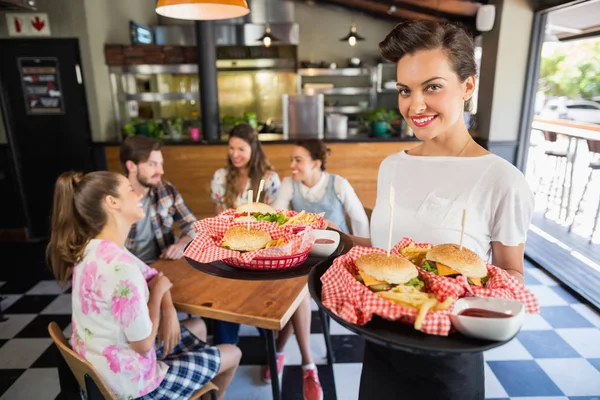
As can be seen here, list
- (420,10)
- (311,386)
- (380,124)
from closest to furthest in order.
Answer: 1. (311,386)
2. (380,124)
3. (420,10)

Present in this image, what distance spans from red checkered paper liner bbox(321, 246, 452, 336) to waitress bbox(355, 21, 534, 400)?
0.26 m

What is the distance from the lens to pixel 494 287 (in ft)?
3.22

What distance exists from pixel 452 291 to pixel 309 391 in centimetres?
165

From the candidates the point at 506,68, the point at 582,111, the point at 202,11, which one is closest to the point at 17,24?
the point at 202,11

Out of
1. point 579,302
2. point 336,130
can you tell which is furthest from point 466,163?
point 336,130

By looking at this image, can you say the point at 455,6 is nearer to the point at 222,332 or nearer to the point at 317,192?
the point at 317,192

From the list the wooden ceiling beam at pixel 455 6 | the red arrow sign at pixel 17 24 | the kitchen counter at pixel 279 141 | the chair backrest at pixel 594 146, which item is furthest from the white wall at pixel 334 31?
the red arrow sign at pixel 17 24

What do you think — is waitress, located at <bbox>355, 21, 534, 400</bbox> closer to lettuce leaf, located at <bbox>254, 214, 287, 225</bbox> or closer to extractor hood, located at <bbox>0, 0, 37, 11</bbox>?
lettuce leaf, located at <bbox>254, 214, 287, 225</bbox>

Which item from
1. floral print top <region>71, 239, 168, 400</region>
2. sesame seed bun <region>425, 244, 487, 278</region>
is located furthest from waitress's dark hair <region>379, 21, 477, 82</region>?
floral print top <region>71, 239, 168, 400</region>

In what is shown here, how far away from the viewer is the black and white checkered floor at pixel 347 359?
7.92ft

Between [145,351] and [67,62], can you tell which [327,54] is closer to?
[67,62]

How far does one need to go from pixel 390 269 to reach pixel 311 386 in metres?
1.59

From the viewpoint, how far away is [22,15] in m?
4.64

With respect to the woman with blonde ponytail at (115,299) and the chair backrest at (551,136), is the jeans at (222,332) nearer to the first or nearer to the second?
the woman with blonde ponytail at (115,299)
